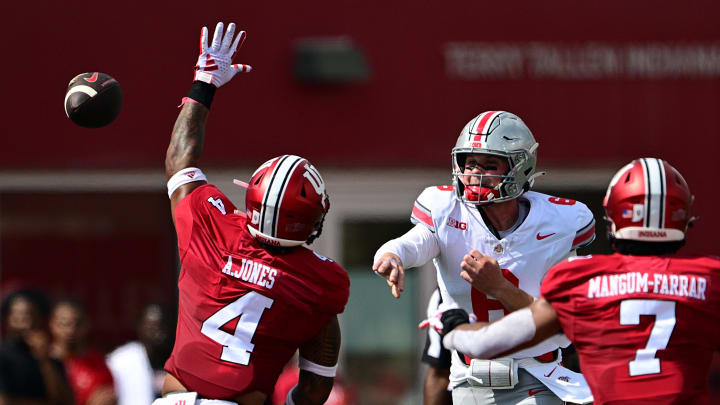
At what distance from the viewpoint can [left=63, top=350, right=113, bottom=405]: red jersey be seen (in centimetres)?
890

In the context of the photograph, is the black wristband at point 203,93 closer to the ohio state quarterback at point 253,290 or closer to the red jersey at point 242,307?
the ohio state quarterback at point 253,290

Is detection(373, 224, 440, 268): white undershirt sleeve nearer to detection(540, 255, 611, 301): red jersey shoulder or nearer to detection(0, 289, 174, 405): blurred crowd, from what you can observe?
detection(540, 255, 611, 301): red jersey shoulder

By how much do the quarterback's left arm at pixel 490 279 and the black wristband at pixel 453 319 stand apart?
0.79ft

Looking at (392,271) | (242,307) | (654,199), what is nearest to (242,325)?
(242,307)

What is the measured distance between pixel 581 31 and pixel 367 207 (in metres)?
2.61

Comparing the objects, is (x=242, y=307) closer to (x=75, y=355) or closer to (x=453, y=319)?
(x=453, y=319)

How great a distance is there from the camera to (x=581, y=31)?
11867mm

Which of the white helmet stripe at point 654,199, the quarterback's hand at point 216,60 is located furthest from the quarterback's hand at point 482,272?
the quarterback's hand at point 216,60

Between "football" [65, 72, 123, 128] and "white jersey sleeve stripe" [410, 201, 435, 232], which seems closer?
"white jersey sleeve stripe" [410, 201, 435, 232]

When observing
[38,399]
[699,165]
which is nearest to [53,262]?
[38,399]

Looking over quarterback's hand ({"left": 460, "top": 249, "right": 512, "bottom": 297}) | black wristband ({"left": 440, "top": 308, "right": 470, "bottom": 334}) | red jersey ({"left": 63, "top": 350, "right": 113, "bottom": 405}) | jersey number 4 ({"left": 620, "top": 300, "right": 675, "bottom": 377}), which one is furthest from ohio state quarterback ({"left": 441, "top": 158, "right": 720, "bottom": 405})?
red jersey ({"left": 63, "top": 350, "right": 113, "bottom": 405})

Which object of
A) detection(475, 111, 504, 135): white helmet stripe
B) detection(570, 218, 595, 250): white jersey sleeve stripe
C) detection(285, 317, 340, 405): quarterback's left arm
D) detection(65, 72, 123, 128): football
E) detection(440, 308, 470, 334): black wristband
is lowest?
detection(285, 317, 340, 405): quarterback's left arm

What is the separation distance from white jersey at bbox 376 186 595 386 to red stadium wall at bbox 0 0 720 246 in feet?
19.0

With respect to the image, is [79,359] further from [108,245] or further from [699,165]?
[699,165]
